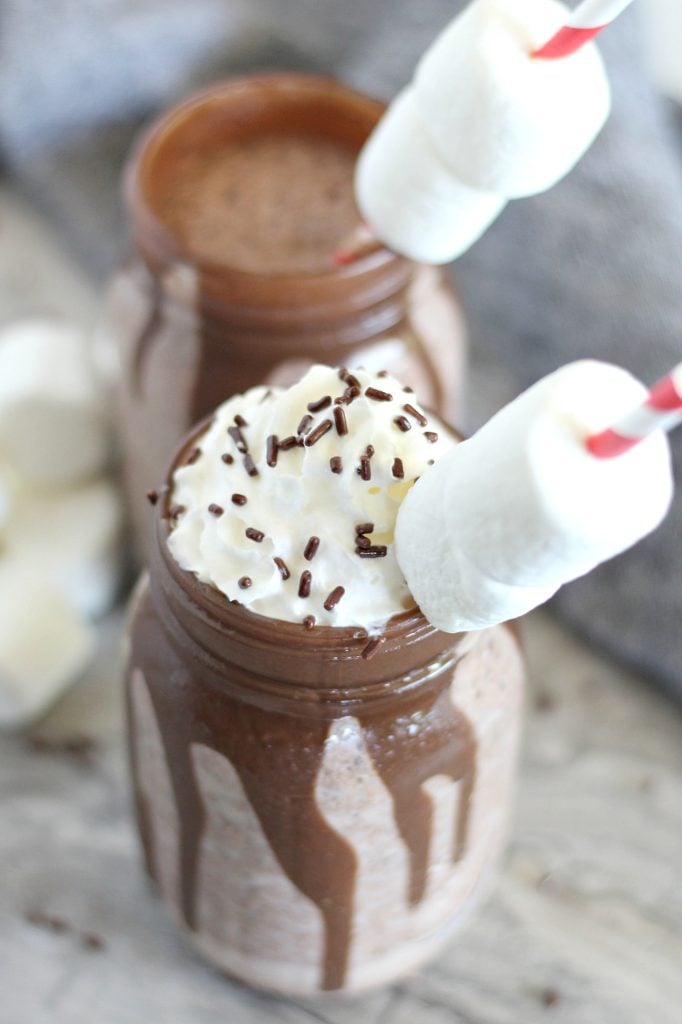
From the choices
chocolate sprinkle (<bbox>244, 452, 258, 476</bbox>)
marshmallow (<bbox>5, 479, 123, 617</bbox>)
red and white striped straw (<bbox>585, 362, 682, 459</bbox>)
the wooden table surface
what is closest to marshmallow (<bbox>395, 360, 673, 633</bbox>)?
red and white striped straw (<bbox>585, 362, 682, 459</bbox>)

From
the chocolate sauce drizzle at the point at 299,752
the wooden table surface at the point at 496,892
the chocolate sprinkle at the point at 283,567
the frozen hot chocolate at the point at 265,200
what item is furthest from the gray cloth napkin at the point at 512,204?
the chocolate sprinkle at the point at 283,567

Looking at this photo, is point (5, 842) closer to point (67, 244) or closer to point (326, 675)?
point (326, 675)

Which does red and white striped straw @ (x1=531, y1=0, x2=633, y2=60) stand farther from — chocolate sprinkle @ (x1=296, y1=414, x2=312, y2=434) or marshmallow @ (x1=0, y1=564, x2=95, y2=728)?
marshmallow @ (x1=0, y1=564, x2=95, y2=728)

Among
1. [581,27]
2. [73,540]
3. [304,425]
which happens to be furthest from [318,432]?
[73,540]

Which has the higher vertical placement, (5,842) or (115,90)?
(115,90)

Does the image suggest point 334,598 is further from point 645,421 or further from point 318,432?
point 645,421

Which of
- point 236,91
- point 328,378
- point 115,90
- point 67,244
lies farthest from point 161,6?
point 328,378
